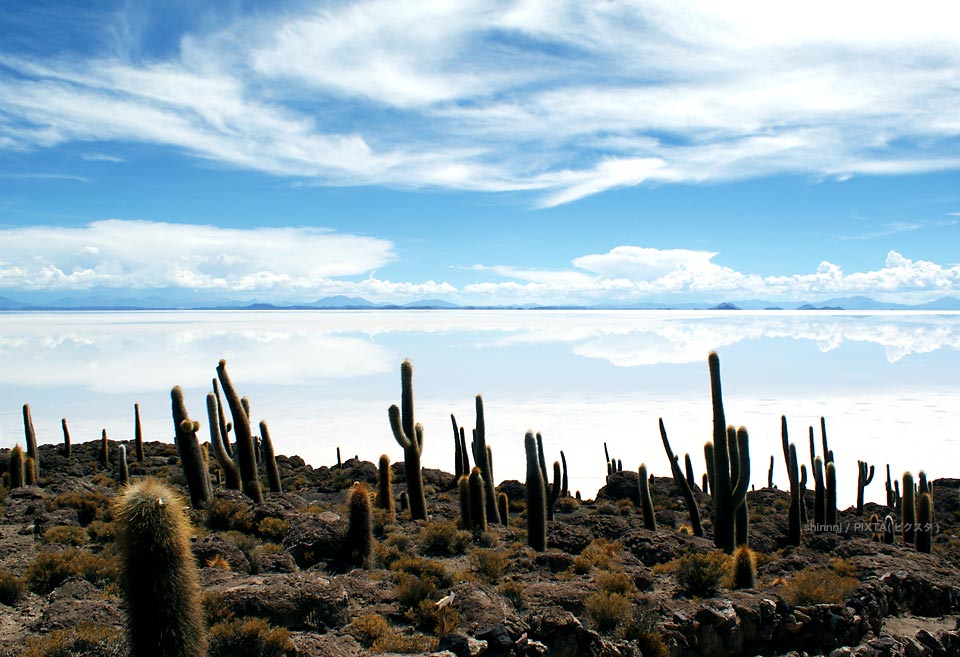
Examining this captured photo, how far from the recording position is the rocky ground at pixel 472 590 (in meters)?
8.71

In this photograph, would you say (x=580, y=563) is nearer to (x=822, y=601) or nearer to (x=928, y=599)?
(x=822, y=601)

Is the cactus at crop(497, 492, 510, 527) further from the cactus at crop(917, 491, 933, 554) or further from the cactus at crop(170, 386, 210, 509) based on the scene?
the cactus at crop(917, 491, 933, 554)

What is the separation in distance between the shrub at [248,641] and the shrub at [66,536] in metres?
5.80

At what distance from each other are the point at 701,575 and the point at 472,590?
3758 millimetres

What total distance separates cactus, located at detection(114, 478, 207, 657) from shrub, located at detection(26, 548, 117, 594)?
4203 mm

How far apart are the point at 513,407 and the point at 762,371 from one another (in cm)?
2446

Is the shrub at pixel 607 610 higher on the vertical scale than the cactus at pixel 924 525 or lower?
higher

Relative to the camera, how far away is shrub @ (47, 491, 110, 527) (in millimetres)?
14266

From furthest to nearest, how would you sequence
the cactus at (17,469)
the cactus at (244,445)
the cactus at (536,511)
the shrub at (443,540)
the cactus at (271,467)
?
the cactus at (271,467) → the cactus at (17,469) → the cactus at (244,445) → the cactus at (536,511) → the shrub at (443,540)

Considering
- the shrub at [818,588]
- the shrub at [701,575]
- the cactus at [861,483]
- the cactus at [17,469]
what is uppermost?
the cactus at [17,469]

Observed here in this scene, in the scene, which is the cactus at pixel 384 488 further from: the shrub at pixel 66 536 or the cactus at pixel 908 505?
the cactus at pixel 908 505

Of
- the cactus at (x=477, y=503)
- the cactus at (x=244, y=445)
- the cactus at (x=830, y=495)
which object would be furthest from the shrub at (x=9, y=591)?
the cactus at (x=830, y=495)

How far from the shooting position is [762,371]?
170ft

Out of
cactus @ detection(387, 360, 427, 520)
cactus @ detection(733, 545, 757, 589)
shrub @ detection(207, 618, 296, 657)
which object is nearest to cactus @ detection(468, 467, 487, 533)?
cactus @ detection(387, 360, 427, 520)
